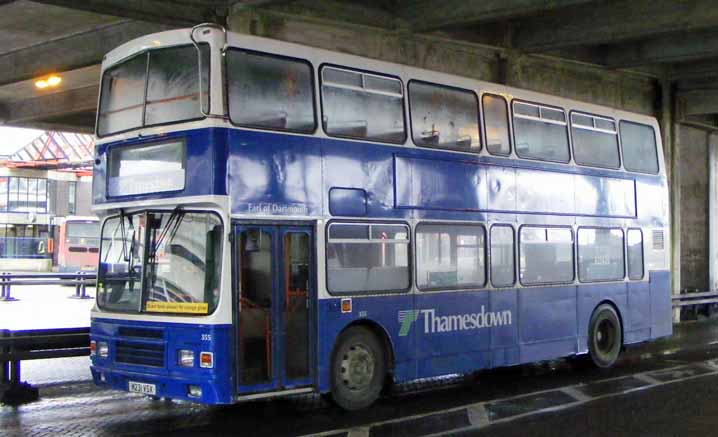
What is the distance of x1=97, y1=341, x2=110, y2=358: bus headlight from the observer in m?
9.06

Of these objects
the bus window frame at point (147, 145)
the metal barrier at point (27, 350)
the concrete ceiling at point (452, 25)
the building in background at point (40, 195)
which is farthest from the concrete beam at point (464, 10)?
the building in background at point (40, 195)

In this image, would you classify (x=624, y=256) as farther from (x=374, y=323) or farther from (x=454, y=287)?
(x=374, y=323)

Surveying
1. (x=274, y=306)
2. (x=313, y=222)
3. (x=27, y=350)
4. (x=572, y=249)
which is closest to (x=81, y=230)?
(x=27, y=350)

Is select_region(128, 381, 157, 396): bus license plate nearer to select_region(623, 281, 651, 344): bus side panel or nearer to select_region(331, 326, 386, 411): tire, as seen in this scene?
select_region(331, 326, 386, 411): tire

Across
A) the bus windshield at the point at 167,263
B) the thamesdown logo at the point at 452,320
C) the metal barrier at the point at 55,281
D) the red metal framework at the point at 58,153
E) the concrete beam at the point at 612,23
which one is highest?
the red metal framework at the point at 58,153

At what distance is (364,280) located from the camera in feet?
32.3

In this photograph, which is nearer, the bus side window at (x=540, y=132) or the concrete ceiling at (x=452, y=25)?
the bus side window at (x=540, y=132)

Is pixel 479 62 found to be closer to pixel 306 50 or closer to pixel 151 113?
pixel 306 50

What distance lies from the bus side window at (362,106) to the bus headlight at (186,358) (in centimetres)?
309

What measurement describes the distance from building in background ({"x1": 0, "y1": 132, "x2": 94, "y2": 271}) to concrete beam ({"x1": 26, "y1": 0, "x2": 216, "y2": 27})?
38488mm

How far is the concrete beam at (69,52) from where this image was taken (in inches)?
632

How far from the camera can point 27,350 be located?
10391 millimetres

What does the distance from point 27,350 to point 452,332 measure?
569cm

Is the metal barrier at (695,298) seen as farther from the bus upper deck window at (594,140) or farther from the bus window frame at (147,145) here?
the bus window frame at (147,145)
